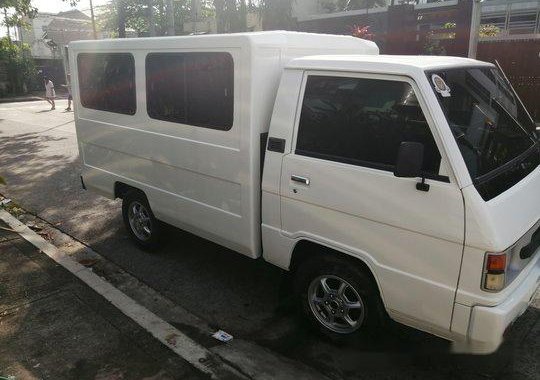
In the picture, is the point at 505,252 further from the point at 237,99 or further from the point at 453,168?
the point at 237,99

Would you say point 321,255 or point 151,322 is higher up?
point 321,255

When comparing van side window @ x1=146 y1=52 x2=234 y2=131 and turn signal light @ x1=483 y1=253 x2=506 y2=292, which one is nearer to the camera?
turn signal light @ x1=483 y1=253 x2=506 y2=292

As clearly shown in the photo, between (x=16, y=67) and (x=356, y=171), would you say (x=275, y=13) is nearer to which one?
(x=356, y=171)

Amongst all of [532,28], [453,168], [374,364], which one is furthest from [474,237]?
[532,28]

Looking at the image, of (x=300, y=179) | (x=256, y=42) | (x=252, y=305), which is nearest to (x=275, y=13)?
(x=256, y=42)

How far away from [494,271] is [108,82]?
168 inches

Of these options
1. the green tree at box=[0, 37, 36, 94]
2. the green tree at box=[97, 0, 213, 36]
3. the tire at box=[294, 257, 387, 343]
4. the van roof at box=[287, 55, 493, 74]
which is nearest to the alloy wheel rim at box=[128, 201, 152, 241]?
the tire at box=[294, 257, 387, 343]

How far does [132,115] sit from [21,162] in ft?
21.6

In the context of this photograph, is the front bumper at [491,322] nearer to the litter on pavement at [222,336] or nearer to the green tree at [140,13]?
the litter on pavement at [222,336]

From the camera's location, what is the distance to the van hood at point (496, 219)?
2605mm

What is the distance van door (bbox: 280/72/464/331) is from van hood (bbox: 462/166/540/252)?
0.06 metres

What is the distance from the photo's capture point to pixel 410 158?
266cm

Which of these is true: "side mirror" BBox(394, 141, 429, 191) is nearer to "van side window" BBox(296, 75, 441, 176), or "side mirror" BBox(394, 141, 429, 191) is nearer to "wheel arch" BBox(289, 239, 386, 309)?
"van side window" BBox(296, 75, 441, 176)

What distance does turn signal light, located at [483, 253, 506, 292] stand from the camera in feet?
8.63
